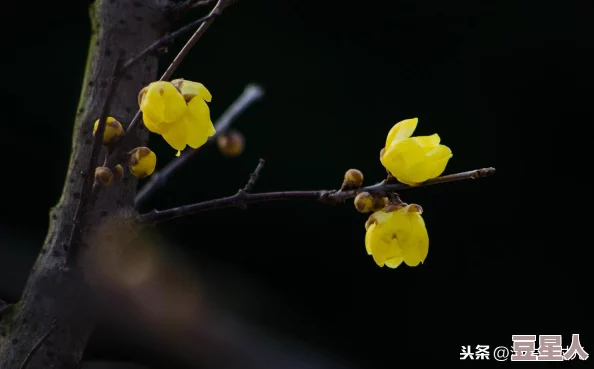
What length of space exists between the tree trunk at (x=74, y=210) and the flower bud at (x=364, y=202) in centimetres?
15

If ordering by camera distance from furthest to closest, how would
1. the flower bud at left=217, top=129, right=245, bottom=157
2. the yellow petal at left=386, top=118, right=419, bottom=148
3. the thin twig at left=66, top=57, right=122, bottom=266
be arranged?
1. the flower bud at left=217, top=129, right=245, bottom=157
2. the yellow petal at left=386, top=118, right=419, bottom=148
3. the thin twig at left=66, top=57, right=122, bottom=266

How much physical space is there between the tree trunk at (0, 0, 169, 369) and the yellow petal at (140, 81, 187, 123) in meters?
0.04

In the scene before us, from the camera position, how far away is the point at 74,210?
42 centimetres

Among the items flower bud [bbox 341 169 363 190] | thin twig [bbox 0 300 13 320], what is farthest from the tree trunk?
flower bud [bbox 341 169 363 190]

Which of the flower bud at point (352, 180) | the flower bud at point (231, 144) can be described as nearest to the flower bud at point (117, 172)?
the flower bud at point (352, 180)

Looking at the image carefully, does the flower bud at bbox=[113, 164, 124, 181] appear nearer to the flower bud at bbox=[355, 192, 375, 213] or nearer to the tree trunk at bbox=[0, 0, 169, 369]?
the tree trunk at bbox=[0, 0, 169, 369]

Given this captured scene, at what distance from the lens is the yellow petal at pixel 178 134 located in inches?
15.9

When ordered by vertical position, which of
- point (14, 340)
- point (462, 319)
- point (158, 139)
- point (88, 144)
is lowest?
point (14, 340)

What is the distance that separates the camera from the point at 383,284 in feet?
4.26

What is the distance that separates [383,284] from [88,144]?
937 millimetres

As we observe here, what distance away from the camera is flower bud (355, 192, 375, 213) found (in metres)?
0.40

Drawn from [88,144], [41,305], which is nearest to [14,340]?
[41,305]

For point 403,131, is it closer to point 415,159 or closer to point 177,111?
point 415,159

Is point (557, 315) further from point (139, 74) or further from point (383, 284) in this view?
point (139, 74)
